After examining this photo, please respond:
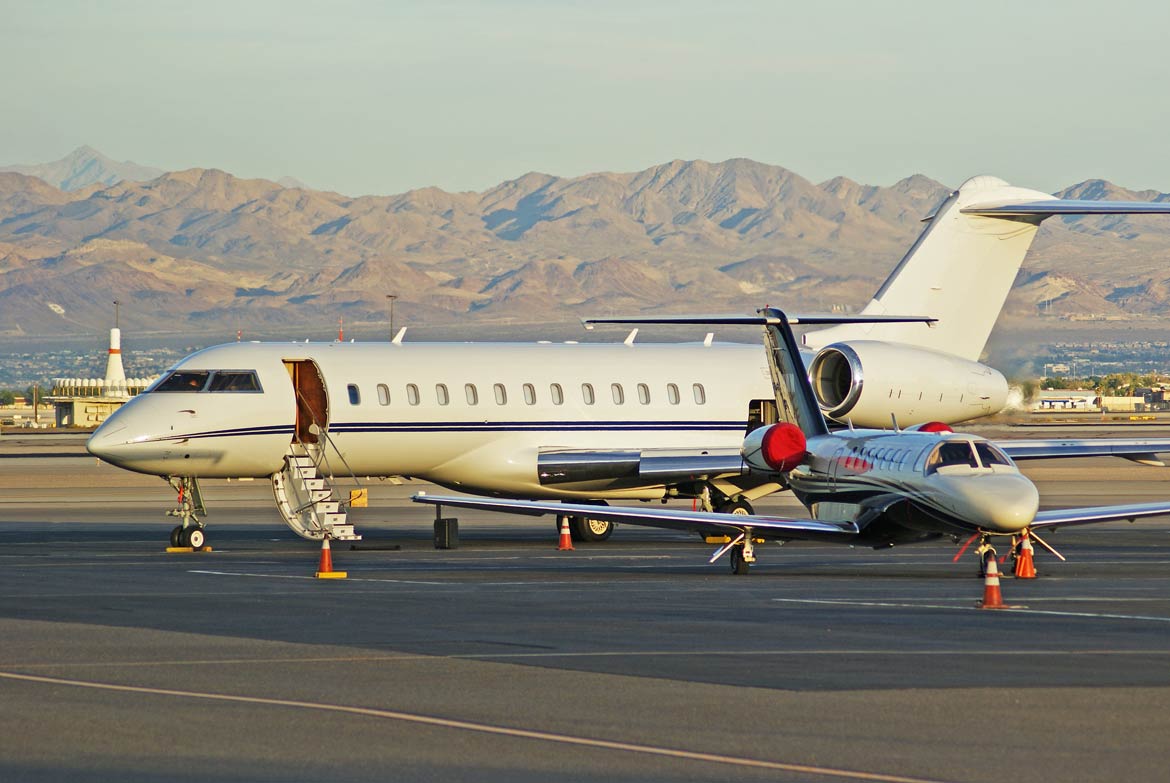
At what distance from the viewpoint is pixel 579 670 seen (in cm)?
1512

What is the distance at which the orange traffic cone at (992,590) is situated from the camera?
19.8 metres

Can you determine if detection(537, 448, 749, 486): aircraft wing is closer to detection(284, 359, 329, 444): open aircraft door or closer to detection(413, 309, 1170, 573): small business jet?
detection(284, 359, 329, 444): open aircraft door

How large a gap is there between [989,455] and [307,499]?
13150 millimetres

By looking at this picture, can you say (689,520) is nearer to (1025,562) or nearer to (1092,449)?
(1025,562)

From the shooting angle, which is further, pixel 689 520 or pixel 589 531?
pixel 589 531

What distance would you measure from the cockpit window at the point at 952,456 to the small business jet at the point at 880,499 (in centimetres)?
1

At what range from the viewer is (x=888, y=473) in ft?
79.2

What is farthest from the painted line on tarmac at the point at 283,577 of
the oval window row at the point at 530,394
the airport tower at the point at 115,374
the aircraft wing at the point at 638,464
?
the airport tower at the point at 115,374

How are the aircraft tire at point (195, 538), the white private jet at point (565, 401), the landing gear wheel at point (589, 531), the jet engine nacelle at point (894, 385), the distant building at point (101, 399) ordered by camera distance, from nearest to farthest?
the aircraft tire at point (195, 538)
the white private jet at point (565, 401)
the jet engine nacelle at point (894, 385)
the landing gear wheel at point (589, 531)
the distant building at point (101, 399)

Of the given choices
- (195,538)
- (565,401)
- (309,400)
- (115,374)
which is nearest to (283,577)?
(195,538)

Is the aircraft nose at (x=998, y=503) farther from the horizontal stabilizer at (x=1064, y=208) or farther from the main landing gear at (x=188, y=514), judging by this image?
the main landing gear at (x=188, y=514)

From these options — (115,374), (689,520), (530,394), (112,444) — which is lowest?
(689,520)

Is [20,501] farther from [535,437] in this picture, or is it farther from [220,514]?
[535,437]

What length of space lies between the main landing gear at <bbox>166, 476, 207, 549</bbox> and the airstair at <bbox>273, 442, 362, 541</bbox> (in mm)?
1423
